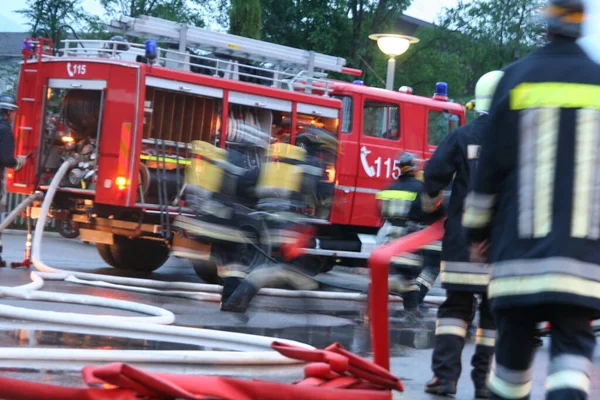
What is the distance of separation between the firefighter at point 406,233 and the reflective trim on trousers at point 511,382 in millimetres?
6142

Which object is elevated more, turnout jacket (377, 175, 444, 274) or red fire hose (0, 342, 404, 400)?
turnout jacket (377, 175, 444, 274)

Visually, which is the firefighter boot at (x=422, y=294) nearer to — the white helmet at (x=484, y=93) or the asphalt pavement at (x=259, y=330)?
the asphalt pavement at (x=259, y=330)

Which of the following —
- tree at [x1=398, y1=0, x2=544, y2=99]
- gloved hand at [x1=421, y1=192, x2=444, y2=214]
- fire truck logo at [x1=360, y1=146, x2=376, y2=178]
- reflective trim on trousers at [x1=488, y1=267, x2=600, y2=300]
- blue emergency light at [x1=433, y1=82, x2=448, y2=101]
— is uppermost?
tree at [x1=398, y1=0, x2=544, y2=99]

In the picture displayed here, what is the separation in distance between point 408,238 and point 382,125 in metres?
8.75

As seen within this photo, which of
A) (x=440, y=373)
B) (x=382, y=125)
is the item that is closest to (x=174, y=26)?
(x=382, y=125)

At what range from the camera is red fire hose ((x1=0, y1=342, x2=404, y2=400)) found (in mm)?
3852

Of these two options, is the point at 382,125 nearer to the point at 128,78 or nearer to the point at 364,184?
the point at 364,184

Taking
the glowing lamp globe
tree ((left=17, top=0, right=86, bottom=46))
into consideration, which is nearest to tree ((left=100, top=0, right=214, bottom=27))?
tree ((left=17, top=0, right=86, bottom=46))

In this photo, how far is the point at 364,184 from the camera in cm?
1342

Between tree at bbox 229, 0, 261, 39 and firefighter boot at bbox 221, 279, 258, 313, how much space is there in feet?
34.4

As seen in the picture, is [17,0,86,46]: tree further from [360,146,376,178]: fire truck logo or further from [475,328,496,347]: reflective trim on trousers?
[475,328,496,347]: reflective trim on trousers

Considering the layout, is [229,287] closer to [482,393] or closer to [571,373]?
[482,393]

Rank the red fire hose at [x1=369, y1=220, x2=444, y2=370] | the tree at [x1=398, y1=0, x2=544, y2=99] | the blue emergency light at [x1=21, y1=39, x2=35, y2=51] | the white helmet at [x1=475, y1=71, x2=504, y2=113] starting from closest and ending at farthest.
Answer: the red fire hose at [x1=369, y1=220, x2=444, y2=370], the white helmet at [x1=475, y1=71, x2=504, y2=113], the blue emergency light at [x1=21, y1=39, x2=35, y2=51], the tree at [x1=398, y1=0, x2=544, y2=99]

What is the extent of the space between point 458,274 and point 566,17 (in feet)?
7.84
